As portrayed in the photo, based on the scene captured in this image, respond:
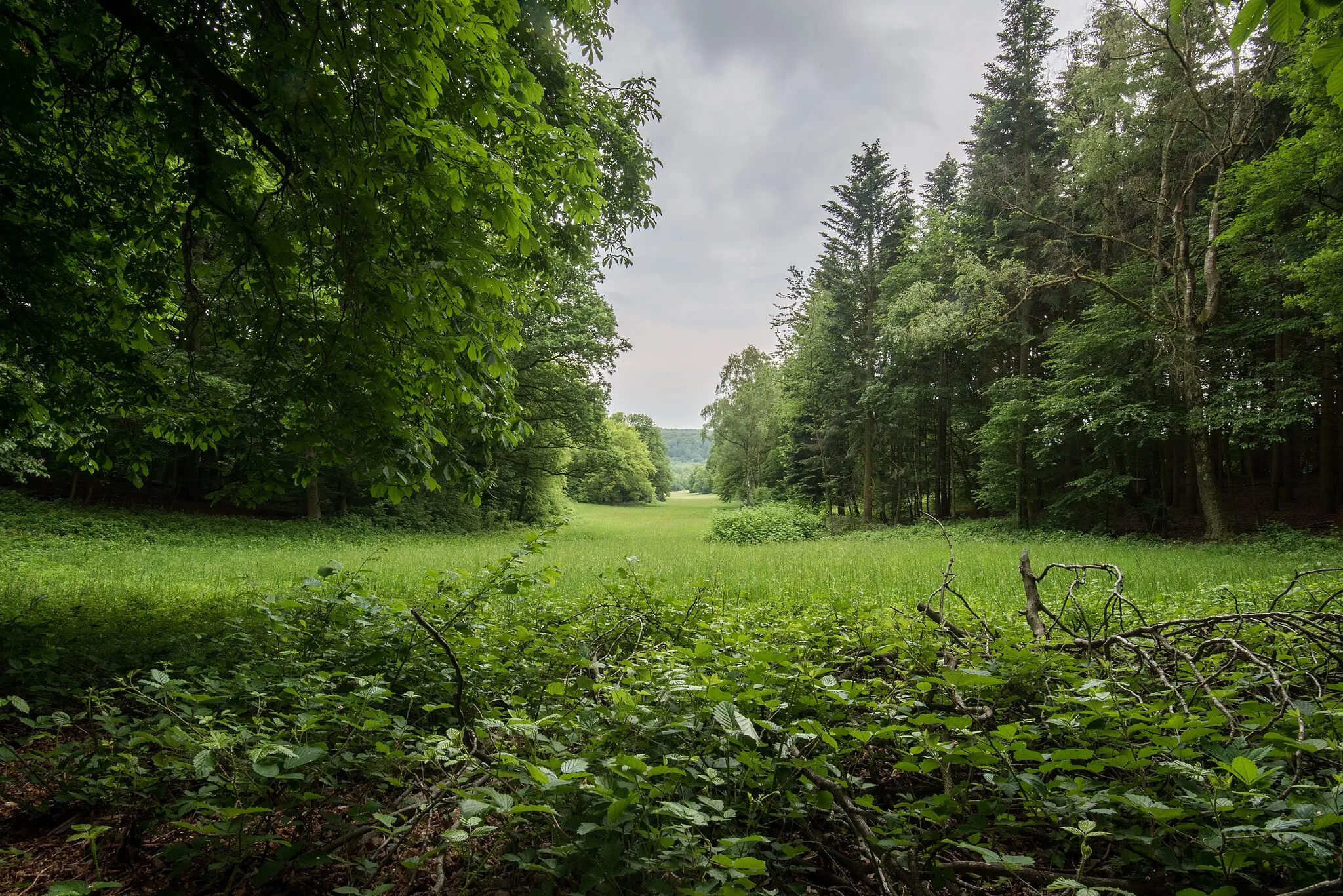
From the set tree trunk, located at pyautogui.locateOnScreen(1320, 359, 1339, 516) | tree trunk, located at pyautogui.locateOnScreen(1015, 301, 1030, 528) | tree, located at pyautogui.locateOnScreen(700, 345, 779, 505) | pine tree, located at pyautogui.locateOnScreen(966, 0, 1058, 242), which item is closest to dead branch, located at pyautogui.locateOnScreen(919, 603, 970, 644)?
tree trunk, located at pyautogui.locateOnScreen(1015, 301, 1030, 528)

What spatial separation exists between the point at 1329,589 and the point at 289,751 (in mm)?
7349

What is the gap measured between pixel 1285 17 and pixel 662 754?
108 inches

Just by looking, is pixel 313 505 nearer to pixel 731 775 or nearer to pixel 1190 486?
pixel 731 775

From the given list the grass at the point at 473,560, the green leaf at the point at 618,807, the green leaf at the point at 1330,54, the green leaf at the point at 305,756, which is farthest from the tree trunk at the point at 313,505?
the green leaf at the point at 1330,54

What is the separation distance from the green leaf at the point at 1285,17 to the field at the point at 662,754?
6.14 ft

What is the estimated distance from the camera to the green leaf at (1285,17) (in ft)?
4.49

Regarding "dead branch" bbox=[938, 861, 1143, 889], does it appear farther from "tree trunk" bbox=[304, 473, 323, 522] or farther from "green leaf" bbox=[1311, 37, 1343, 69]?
"tree trunk" bbox=[304, 473, 323, 522]

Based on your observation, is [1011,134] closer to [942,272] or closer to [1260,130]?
[942,272]

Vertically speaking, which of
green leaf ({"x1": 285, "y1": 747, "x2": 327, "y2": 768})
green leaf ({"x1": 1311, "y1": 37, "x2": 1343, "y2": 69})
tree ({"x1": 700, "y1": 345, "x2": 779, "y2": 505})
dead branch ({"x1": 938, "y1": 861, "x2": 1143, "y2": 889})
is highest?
tree ({"x1": 700, "y1": 345, "x2": 779, "y2": 505})

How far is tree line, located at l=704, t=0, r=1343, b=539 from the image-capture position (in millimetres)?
11977

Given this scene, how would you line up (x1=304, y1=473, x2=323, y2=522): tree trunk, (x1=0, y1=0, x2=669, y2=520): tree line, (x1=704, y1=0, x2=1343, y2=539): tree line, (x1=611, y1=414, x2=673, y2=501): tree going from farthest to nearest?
(x1=611, y1=414, x2=673, y2=501): tree < (x1=304, y1=473, x2=323, y2=522): tree trunk < (x1=704, y1=0, x2=1343, y2=539): tree line < (x1=0, y1=0, x2=669, y2=520): tree line

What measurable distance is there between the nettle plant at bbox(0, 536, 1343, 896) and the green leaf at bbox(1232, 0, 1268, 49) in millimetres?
1865

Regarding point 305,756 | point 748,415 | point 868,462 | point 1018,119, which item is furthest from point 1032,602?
point 748,415

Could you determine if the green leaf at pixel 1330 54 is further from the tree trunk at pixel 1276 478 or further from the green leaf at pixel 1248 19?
the tree trunk at pixel 1276 478
